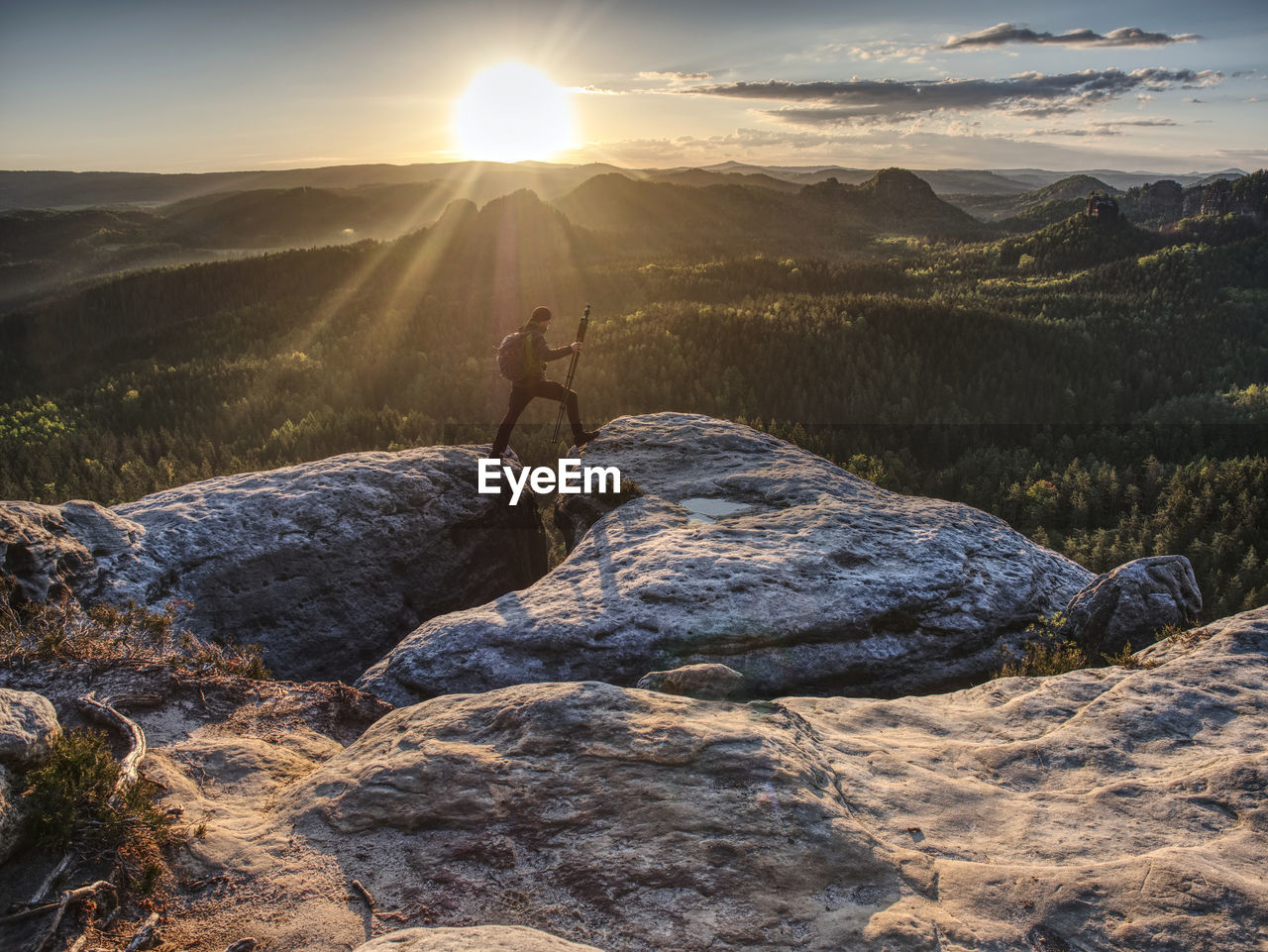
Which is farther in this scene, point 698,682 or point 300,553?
point 300,553

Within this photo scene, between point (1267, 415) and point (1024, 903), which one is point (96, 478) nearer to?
point (1024, 903)

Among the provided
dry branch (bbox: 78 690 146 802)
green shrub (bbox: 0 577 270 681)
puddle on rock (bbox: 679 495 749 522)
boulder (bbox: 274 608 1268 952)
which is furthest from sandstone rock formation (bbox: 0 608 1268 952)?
puddle on rock (bbox: 679 495 749 522)

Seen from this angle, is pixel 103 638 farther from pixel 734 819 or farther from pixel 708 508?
pixel 708 508

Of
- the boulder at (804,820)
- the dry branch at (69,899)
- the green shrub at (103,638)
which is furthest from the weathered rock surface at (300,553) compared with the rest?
the dry branch at (69,899)

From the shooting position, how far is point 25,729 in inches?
173

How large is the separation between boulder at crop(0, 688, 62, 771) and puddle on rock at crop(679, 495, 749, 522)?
7.92 meters

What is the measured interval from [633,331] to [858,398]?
13.2m

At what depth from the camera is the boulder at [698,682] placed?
6676 mm

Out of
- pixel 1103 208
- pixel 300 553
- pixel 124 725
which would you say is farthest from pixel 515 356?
pixel 1103 208

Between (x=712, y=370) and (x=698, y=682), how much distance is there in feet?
93.9

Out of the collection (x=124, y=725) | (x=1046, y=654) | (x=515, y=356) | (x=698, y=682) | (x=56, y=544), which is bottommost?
(x=1046, y=654)

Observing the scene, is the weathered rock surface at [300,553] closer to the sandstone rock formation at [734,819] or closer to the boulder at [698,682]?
the sandstone rock formation at [734,819]

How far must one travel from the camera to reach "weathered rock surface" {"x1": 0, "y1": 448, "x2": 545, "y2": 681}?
9008 mm

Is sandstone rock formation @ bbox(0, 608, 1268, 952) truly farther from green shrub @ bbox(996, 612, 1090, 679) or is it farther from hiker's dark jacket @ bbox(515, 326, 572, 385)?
hiker's dark jacket @ bbox(515, 326, 572, 385)
